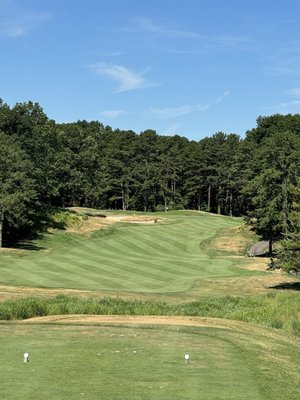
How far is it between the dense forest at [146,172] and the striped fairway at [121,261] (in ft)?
18.0

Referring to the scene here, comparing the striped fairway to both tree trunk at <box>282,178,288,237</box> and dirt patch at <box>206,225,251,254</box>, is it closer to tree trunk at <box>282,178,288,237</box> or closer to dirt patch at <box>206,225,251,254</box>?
dirt patch at <box>206,225,251,254</box>

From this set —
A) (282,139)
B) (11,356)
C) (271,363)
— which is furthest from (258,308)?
(282,139)

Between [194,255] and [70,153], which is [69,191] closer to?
[70,153]

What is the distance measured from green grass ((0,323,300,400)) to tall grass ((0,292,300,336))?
578 cm

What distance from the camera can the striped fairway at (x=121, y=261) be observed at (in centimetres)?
3806

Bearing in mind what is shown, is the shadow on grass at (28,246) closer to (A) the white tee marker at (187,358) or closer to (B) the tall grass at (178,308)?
(B) the tall grass at (178,308)

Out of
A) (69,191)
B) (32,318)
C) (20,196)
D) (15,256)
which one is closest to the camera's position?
(32,318)

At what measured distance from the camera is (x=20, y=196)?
52719mm

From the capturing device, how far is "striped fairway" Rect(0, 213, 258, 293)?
38062mm

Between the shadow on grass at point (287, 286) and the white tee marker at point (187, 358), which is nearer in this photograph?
the white tee marker at point (187, 358)

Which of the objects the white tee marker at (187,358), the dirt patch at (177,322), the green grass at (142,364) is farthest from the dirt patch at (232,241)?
the white tee marker at (187,358)

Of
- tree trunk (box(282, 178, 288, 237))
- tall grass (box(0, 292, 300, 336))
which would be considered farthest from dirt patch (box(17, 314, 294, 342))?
tree trunk (box(282, 178, 288, 237))

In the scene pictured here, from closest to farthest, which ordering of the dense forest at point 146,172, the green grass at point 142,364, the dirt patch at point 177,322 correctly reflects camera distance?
1. the green grass at point 142,364
2. the dirt patch at point 177,322
3. the dense forest at point 146,172

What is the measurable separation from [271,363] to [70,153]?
74.2m
